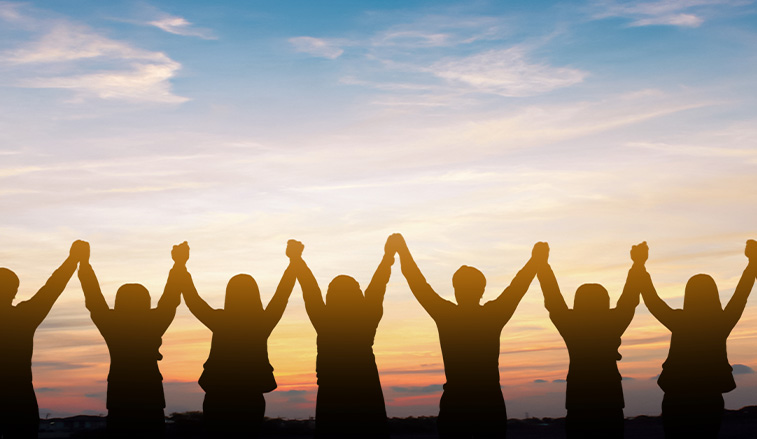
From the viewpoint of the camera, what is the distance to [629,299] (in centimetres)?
1288

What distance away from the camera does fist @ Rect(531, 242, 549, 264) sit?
12711 millimetres

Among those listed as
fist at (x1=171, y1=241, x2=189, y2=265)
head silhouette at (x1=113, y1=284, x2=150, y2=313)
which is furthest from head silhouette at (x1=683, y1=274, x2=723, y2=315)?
head silhouette at (x1=113, y1=284, x2=150, y2=313)

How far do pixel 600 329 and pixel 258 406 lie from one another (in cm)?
526

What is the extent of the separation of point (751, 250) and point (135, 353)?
10459 mm

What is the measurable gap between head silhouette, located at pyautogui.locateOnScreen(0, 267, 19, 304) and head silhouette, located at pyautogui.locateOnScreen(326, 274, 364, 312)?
200 inches

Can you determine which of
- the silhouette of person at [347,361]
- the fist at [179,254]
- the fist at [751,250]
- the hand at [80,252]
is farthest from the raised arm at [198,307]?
the fist at [751,250]

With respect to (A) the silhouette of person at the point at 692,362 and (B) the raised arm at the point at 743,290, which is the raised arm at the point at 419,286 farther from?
(B) the raised arm at the point at 743,290

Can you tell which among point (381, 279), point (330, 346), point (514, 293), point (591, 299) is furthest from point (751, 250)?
point (330, 346)

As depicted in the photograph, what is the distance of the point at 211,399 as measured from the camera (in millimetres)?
11844

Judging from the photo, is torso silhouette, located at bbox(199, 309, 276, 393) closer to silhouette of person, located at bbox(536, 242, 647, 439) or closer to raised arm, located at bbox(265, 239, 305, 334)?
raised arm, located at bbox(265, 239, 305, 334)

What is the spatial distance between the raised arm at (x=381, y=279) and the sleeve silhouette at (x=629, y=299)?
11.7 ft

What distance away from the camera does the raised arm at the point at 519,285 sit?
12.0m

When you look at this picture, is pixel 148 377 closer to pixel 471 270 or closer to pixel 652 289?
pixel 471 270

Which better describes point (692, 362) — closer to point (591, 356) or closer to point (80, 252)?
point (591, 356)
